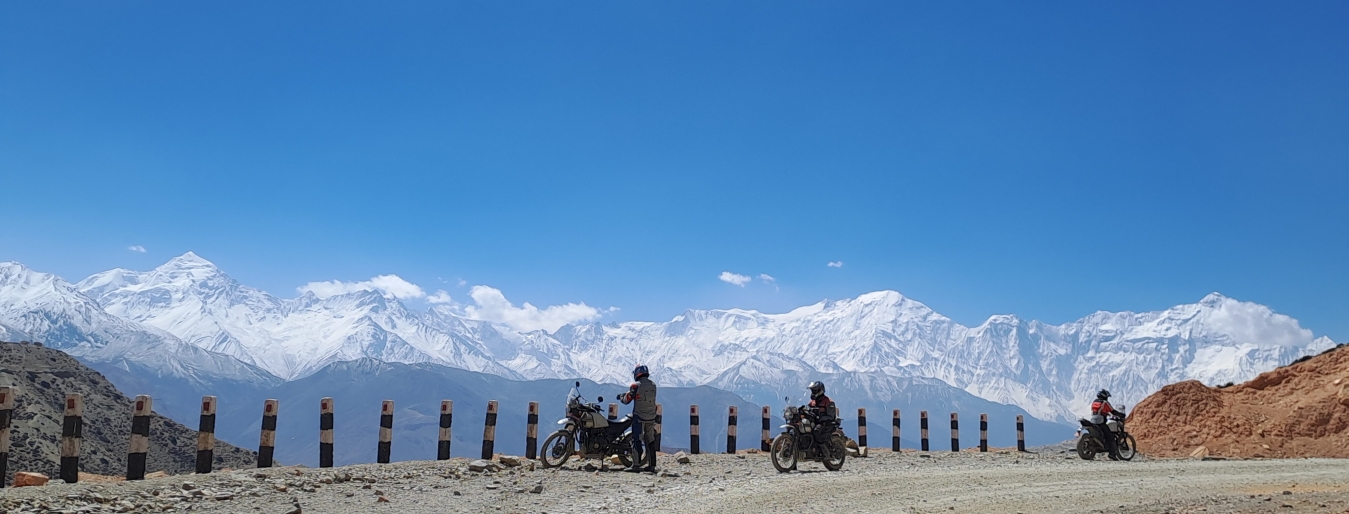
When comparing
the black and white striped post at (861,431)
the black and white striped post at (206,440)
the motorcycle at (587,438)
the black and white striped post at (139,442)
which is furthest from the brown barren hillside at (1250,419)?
the black and white striped post at (139,442)

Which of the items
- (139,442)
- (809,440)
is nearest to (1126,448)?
(809,440)

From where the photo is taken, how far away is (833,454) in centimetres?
1688

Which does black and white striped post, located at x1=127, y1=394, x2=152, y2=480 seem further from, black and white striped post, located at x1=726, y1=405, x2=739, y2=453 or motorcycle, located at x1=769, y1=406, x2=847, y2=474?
black and white striped post, located at x1=726, y1=405, x2=739, y2=453

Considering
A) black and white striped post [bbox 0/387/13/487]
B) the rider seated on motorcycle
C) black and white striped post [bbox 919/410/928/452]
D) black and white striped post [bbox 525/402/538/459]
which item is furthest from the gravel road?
black and white striped post [bbox 919/410/928/452]

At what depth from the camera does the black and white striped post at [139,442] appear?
1213 centimetres

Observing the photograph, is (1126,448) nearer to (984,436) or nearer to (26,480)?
(984,436)

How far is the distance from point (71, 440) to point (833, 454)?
37.9 ft

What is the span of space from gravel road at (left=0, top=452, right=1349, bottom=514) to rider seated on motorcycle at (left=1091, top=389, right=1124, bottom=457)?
5.10 metres

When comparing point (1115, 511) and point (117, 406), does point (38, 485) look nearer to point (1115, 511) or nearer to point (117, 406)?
point (1115, 511)

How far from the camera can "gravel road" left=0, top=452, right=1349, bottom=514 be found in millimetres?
9891

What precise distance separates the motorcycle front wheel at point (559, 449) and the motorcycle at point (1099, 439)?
1209 cm

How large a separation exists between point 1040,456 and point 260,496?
58.3 ft

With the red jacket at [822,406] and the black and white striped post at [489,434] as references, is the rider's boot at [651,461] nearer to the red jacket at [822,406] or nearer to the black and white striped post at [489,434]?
the black and white striped post at [489,434]

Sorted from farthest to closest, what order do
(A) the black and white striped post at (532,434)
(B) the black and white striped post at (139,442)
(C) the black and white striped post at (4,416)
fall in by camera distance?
(A) the black and white striped post at (532,434)
(B) the black and white striped post at (139,442)
(C) the black and white striped post at (4,416)
